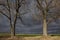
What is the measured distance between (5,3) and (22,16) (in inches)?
125

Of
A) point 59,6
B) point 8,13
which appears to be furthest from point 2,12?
point 59,6

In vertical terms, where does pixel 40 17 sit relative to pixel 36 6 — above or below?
below

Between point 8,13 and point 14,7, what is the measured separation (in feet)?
4.31

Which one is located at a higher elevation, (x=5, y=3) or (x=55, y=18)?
(x=5, y=3)

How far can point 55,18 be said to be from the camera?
2531 cm

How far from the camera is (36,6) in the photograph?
25422mm

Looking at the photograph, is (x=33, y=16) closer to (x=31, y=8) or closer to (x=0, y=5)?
(x=31, y=8)

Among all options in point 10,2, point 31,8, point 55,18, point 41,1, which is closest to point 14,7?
point 10,2

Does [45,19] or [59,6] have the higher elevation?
[59,6]

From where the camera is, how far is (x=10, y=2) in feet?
81.6

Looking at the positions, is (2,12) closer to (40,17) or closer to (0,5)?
(0,5)

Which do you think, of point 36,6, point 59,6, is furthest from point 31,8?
point 59,6

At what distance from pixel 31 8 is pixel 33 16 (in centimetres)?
128

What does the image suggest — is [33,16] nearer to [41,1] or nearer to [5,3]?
[41,1]
